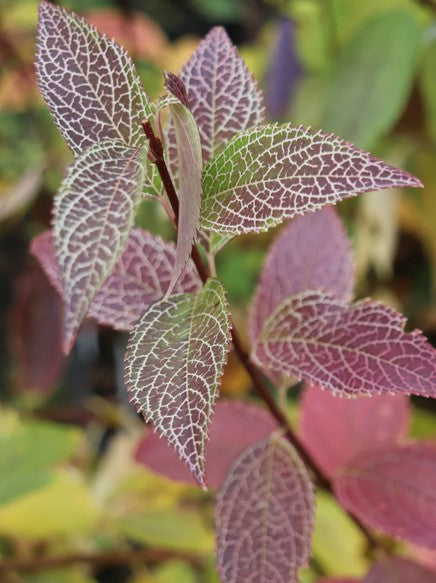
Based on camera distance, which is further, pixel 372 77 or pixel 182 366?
pixel 372 77

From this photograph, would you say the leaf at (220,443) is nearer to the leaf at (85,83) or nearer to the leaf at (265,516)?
the leaf at (265,516)

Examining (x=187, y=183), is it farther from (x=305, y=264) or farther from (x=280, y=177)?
(x=305, y=264)

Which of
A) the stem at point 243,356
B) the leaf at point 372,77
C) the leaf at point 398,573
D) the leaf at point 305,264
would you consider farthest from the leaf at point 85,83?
the leaf at point 372,77

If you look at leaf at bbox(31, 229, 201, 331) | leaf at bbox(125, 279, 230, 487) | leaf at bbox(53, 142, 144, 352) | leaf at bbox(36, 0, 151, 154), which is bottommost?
leaf at bbox(31, 229, 201, 331)

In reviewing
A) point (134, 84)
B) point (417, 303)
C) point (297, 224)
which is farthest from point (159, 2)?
point (134, 84)

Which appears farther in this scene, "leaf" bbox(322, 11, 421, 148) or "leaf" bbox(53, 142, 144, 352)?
"leaf" bbox(322, 11, 421, 148)

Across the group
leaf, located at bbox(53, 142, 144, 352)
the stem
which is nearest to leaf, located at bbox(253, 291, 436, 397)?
the stem

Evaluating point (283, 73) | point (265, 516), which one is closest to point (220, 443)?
point (265, 516)

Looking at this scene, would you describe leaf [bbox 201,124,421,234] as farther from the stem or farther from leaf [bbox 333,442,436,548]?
leaf [bbox 333,442,436,548]
